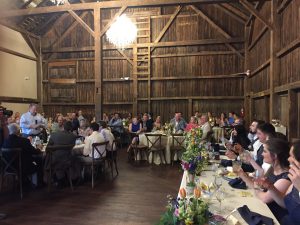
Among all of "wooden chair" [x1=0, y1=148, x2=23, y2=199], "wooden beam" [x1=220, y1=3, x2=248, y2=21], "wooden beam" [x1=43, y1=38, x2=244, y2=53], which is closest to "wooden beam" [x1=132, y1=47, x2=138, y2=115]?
"wooden beam" [x1=43, y1=38, x2=244, y2=53]

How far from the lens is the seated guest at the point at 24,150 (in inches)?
187

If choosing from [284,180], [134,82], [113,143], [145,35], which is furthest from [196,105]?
[284,180]

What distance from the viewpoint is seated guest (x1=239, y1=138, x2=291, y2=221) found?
2.18 metres

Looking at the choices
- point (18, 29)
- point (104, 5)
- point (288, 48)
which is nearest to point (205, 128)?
point (288, 48)

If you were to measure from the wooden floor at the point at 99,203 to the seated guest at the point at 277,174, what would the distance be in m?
1.84

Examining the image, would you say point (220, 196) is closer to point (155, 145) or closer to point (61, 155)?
point (61, 155)

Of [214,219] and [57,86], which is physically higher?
[57,86]

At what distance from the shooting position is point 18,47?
39.5ft

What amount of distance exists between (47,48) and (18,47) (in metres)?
1.54

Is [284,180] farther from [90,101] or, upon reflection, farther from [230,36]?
[90,101]

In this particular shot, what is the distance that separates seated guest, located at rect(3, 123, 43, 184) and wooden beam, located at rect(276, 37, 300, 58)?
5210mm

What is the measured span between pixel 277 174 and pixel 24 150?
4211mm

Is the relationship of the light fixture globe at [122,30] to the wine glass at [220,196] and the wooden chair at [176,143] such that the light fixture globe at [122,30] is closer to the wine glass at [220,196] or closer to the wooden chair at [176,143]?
the wooden chair at [176,143]

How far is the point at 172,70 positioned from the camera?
1204cm
